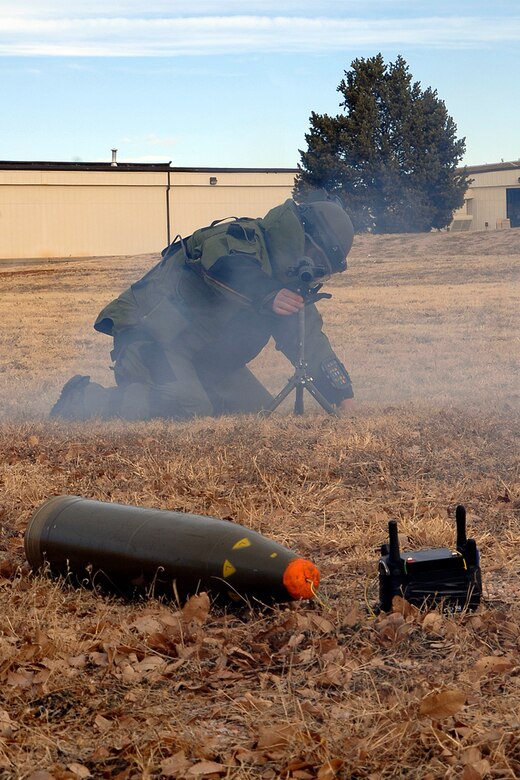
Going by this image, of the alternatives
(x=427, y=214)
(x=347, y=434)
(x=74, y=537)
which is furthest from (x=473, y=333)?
(x=427, y=214)

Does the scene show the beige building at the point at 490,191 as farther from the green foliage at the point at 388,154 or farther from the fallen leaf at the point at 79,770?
the fallen leaf at the point at 79,770

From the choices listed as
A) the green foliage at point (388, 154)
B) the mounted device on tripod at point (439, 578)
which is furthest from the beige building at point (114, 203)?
the mounted device on tripod at point (439, 578)

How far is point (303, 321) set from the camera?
918cm

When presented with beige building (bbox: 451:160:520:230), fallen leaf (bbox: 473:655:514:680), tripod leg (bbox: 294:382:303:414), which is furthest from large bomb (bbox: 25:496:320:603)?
beige building (bbox: 451:160:520:230)

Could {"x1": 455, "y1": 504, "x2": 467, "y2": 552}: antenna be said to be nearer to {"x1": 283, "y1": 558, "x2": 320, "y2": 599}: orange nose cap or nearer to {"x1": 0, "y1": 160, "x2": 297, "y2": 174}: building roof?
{"x1": 283, "y1": 558, "x2": 320, "y2": 599}: orange nose cap

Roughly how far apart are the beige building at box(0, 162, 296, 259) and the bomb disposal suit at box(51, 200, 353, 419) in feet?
107

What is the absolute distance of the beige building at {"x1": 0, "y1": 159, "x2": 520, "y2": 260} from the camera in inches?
1636

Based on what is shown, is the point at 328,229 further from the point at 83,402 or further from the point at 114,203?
the point at 114,203

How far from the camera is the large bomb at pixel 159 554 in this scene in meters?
4.48

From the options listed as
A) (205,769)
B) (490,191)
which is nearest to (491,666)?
(205,769)

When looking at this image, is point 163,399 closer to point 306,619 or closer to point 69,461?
point 69,461

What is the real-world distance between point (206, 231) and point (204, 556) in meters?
5.22

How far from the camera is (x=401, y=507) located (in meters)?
6.31

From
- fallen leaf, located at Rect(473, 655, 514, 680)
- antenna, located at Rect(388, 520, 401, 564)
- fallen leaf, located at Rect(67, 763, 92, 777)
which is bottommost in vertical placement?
fallen leaf, located at Rect(67, 763, 92, 777)
